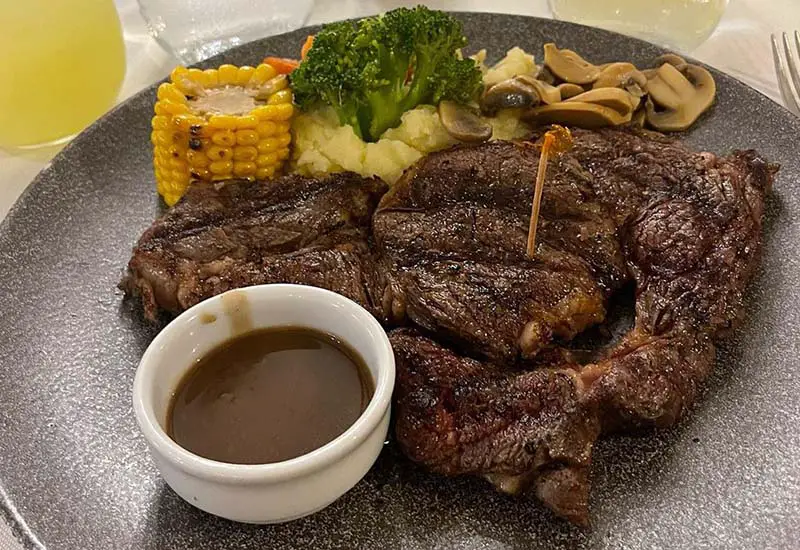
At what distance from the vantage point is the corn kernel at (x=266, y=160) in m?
3.27

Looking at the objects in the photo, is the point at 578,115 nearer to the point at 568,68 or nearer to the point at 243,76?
the point at 568,68

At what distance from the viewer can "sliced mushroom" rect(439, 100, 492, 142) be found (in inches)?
130

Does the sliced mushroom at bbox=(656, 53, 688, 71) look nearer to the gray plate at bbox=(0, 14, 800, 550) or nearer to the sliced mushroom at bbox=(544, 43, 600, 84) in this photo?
the sliced mushroom at bbox=(544, 43, 600, 84)

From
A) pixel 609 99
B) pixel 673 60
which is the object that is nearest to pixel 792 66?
pixel 673 60

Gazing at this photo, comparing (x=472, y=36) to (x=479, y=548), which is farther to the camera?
(x=472, y=36)

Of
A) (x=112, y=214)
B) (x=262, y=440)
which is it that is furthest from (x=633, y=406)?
(x=112, y=214)

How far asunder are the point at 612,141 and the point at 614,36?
1.17 metres

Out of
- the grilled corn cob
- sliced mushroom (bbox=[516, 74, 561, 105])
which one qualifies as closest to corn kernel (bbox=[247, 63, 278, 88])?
the grilled corn cob

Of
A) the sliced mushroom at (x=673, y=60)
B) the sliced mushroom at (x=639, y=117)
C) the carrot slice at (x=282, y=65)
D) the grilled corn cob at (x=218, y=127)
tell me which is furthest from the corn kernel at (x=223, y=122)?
the sliced mushroom at (x=673, y=60)

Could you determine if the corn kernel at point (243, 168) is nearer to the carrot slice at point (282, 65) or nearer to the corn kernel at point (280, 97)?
the corn kernel at point (280, 97)

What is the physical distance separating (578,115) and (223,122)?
61.8 inches

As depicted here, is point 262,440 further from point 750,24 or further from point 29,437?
point 750,24

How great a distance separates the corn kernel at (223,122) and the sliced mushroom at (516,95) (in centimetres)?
115

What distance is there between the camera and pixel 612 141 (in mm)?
3258
